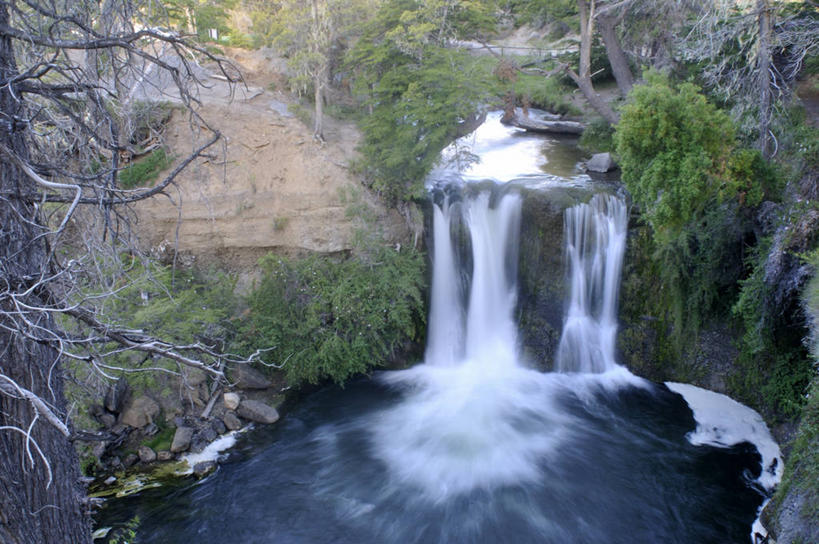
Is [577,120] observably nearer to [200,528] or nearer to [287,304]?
[287,304]

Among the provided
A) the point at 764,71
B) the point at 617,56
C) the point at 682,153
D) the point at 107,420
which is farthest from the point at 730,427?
the point at 107,420

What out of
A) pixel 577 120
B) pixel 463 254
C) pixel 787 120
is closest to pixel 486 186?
pixel 463 254

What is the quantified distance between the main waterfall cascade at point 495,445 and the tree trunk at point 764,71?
272 centimetres

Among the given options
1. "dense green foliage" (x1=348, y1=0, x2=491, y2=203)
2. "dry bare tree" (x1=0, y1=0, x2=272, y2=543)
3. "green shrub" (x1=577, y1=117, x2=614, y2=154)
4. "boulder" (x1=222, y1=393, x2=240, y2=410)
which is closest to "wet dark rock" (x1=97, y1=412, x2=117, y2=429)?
"boulder" (x1=222, y1=393, x2=240, y2=410)

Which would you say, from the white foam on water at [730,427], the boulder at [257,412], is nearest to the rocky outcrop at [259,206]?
the boulder at [257,412]

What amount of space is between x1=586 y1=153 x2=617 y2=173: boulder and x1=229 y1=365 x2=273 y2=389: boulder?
938cm

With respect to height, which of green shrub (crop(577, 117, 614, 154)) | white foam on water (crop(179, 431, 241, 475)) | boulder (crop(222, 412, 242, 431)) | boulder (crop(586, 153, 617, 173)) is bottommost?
white foam on water (crop(179, 431, 241, 475))

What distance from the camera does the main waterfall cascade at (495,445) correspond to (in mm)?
8258

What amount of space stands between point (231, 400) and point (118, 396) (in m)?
1.96

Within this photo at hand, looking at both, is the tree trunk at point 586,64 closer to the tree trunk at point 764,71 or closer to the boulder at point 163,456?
the tree trunk at point 764,71

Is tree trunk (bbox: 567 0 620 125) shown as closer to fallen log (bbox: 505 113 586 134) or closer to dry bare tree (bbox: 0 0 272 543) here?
fallen log (bbox: 505 113 586 134)

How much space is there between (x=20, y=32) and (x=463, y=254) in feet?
33.1

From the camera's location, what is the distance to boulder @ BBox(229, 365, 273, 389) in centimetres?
1126

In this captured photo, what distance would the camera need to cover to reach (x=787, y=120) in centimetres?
1109
